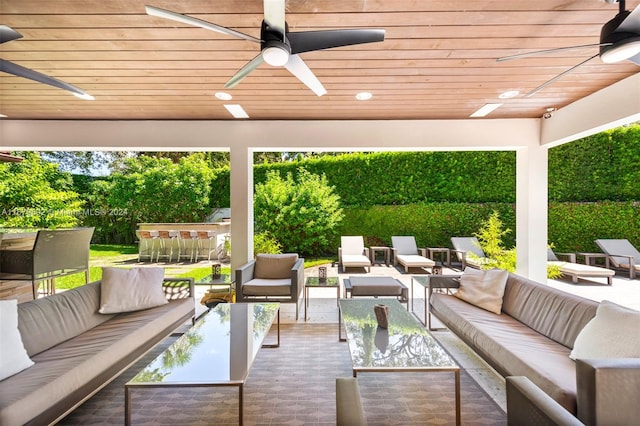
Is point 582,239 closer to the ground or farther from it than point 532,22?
closer to the ground

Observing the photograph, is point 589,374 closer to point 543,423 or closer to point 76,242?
point 543,423

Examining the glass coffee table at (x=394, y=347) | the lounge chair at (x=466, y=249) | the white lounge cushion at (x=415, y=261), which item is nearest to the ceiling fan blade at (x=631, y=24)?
the glass coffee table at (x=394, y=347)

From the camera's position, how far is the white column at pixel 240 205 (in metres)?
4.81

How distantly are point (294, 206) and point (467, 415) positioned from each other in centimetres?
656

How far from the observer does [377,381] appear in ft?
8.26

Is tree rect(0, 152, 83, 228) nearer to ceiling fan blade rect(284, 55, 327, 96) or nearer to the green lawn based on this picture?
the green lawn

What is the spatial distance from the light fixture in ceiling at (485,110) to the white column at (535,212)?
994 millimetres

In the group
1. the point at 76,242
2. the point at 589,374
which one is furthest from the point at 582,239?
the point at 76,242

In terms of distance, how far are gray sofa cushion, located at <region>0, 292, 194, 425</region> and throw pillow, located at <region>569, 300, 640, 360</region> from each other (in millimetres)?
3126

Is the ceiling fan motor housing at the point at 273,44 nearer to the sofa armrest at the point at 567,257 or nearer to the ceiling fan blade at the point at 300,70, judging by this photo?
the ceiling fan blade at the point at 300,70

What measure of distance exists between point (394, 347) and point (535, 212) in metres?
3.94

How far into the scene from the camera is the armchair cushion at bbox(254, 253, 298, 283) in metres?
4.65

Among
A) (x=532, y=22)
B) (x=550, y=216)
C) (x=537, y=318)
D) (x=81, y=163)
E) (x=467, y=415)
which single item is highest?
(x=81, y=163)

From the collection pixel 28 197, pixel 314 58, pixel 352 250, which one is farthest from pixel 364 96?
pixel 28 197
